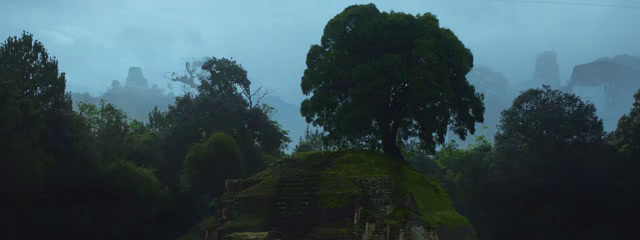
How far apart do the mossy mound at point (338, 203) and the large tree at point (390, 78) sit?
3241mm

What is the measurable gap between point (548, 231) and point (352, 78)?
18.9 m

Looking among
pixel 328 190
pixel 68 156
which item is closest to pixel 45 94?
pixel 68 156

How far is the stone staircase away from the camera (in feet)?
66.3

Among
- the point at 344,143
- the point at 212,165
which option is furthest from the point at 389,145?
the point at 212,165

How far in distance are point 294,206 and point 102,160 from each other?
17.0 meters

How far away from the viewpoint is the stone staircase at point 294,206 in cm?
2020

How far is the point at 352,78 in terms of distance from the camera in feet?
87.6

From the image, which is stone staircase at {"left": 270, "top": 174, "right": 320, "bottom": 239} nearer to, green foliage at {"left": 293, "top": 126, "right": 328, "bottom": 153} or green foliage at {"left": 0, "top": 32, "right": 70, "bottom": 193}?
green foliage at {"left": 0, "top": 32, "right": 70, "bottom": 193}

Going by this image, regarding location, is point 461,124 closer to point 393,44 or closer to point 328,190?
point 393,44

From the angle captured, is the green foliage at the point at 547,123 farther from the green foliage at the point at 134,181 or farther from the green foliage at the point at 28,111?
the green foliage at the point at 28,111

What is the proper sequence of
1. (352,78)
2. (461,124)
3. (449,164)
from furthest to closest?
(449,164), (461,124), (352,78)

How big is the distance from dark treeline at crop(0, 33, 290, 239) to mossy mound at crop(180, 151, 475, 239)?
10.1 m

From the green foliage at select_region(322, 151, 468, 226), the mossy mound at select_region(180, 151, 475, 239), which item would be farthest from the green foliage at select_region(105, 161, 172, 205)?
the green foliage at select_region(322, 151, 468, 226)

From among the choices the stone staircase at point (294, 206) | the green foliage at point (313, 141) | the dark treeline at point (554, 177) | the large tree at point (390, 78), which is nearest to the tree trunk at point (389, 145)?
the large tree at point (390, 78)
